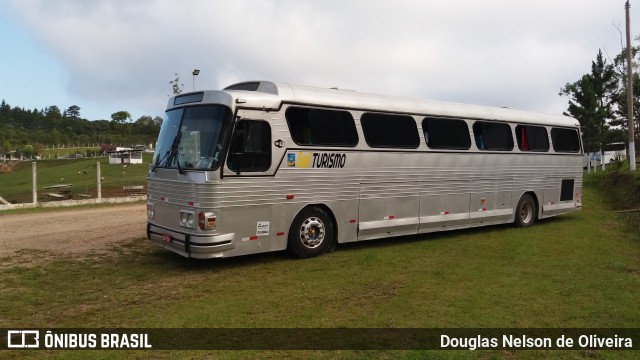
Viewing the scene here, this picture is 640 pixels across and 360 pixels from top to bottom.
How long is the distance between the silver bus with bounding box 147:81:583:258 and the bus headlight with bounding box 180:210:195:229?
2 centimetres

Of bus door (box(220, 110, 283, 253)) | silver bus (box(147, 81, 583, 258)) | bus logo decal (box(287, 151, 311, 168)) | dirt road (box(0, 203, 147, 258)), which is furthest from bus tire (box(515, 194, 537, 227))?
dirt road (box(0, 203, 147, 258))

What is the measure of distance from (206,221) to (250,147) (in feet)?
4.66

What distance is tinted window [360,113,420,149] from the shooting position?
9594mm

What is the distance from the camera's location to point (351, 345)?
15.8ft

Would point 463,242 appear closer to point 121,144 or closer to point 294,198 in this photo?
point 294,198

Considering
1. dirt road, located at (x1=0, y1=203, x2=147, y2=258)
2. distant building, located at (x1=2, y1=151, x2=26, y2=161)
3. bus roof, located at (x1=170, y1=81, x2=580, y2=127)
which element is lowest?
dirt road, located at (x1=0, y1=203, x2=147, y2=258)

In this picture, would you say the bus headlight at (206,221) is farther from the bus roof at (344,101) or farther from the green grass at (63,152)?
the green grass at (63,152)

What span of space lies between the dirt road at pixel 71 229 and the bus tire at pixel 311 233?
414 centimetres

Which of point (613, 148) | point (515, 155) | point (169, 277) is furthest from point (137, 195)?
point (613, 148)

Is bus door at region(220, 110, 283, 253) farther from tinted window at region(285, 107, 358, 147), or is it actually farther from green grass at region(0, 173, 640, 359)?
green grass at region(0, 173, 640, 359)

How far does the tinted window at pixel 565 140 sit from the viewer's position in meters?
14.0

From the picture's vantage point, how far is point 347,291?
6.75 metres

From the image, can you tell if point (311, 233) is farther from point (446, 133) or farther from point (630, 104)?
point (630, 104)

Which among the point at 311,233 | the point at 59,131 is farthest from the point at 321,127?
the point at 59,131
